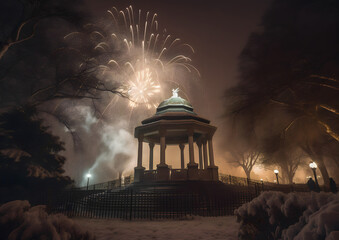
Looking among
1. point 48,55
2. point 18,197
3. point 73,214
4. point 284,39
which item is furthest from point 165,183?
point 284,39

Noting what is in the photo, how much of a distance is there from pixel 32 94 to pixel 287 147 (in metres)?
26.1

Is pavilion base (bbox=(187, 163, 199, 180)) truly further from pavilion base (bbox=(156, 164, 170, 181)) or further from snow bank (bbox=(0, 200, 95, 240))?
snow bank (bbox=(0, 200, 95, 240))

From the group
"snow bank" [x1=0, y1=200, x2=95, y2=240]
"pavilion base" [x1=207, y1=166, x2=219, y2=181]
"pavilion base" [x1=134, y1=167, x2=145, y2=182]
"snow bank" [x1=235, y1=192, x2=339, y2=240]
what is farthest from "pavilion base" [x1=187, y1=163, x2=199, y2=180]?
"snow bank" [x1=0, y1=200, x2=95, y2=240]

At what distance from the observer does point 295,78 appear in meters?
14.8

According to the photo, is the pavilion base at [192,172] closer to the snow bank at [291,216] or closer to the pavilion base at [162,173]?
the pavilion base at [162,173]

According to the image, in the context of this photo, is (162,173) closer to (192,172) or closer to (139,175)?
(192,172)

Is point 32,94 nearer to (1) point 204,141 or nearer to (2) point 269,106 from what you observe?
(1) point 204,141

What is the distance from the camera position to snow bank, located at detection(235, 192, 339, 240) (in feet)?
7.38

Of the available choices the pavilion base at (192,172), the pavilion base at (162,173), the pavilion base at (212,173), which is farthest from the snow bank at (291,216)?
the pavilion base at (212,173)

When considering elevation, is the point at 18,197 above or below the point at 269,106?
below

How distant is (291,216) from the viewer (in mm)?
3430

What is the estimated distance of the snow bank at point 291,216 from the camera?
2.25m

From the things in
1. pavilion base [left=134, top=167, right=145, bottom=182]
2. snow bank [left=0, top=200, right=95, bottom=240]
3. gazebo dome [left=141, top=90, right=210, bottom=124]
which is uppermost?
gazebo dome [left=141, top=90, right=210, bottom=124]

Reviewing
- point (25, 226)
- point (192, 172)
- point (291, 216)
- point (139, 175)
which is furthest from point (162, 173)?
point (25, 226)
